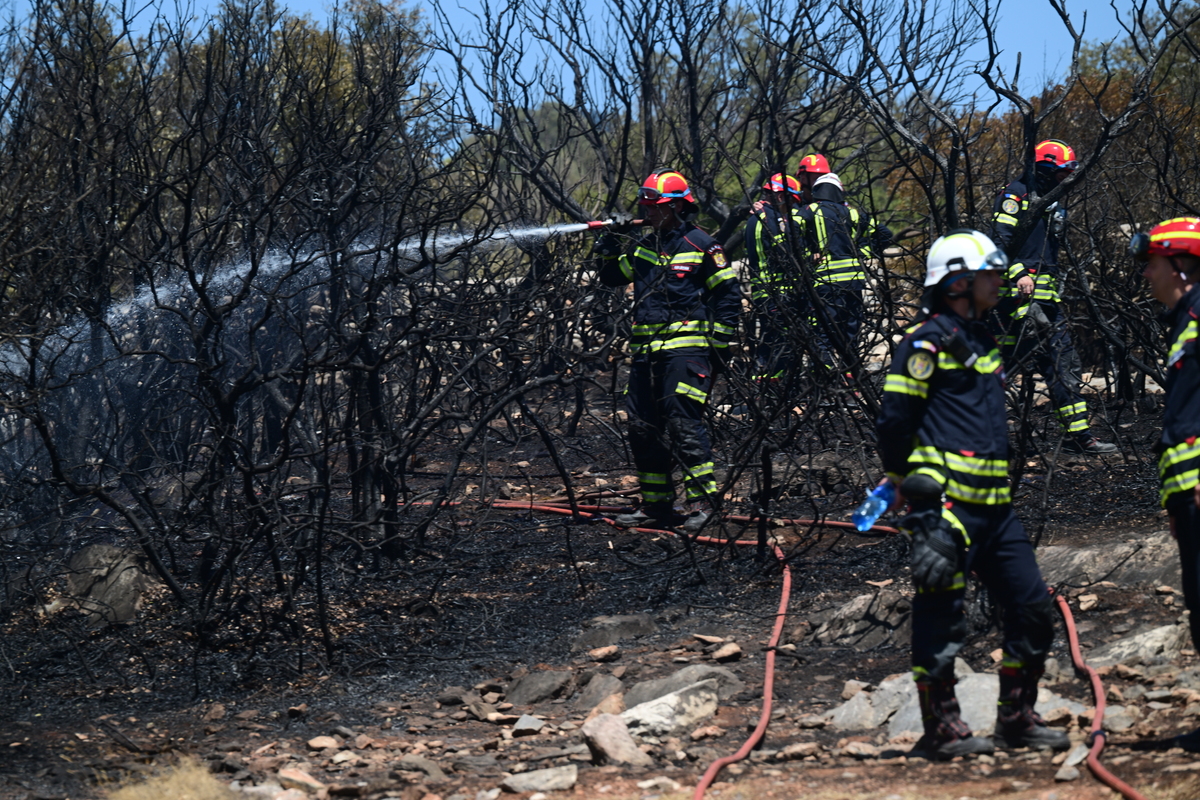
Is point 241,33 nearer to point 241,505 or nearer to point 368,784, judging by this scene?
point 241,505

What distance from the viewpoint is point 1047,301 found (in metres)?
6.89

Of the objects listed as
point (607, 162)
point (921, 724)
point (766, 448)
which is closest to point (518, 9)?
point (607, 162)

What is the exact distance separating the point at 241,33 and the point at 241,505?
188 inches

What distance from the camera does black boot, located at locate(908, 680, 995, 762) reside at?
335 cm

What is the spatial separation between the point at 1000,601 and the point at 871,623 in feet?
3.91

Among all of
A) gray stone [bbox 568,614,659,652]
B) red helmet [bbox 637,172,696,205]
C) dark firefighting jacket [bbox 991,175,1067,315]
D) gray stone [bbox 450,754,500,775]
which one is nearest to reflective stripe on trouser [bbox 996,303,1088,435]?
dark firefighting jacket [bbox 991,175,1067,315]

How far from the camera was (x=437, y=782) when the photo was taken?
350 cm

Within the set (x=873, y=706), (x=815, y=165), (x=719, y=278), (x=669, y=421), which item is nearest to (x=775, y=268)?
(x=719, y=278)

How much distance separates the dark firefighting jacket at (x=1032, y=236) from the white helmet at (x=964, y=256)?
238 centimetres

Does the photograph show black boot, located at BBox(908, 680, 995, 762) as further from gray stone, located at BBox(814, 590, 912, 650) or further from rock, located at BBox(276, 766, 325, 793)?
rock, located at BBox(276, 766, 325, 793)

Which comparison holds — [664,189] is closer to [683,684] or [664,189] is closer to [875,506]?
[683,684]

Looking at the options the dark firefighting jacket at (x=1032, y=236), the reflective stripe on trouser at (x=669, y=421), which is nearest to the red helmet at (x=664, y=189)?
the reflective stripe on trouser at (x=669, y=421)

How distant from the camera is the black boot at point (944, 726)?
3.35 meters

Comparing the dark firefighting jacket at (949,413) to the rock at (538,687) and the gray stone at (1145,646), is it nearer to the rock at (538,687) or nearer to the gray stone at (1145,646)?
the gray stone at (1145,646)
